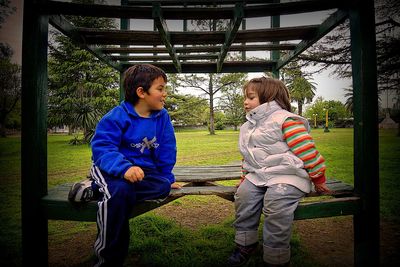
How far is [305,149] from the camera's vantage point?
1.86 metres

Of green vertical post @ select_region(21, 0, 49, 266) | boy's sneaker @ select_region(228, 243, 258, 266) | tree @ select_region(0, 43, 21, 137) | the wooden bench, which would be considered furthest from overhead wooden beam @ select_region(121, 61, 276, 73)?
tree @ select_region(0, 43, 21, 137)

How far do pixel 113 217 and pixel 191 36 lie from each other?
1.95 m

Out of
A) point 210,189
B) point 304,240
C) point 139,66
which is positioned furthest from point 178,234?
point 139,66

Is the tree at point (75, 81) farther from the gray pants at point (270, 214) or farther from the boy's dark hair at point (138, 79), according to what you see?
the gray pants at point (270, 214)

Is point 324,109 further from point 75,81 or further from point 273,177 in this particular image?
point 273,177

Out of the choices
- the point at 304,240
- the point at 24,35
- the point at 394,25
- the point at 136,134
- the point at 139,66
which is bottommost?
the point at 304,240

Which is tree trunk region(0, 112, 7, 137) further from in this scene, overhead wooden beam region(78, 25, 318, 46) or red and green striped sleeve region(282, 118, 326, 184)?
red and green striped sleeve region(282, 118, 326, 184)

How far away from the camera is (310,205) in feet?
6.10

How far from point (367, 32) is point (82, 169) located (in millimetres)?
6791

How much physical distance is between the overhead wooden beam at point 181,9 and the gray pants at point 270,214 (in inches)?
49.6

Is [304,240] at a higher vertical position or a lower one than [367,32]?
lower

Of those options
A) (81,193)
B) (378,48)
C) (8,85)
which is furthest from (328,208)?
(8,85)

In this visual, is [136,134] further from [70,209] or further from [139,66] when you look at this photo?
[70,209]

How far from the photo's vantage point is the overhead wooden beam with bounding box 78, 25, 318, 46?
2.61 meters
